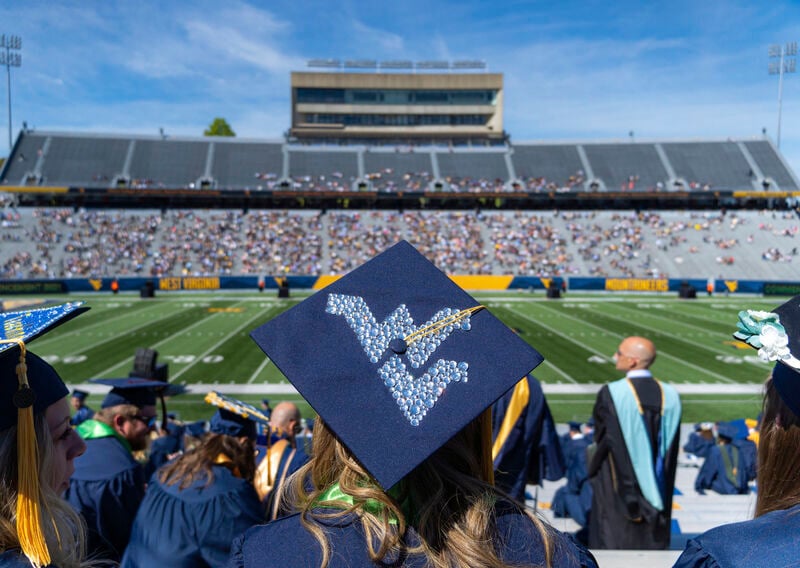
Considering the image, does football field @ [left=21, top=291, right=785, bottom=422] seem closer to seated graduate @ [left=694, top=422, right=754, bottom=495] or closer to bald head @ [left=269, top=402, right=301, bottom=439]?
seated graduate @ [left=694, top=422, right=754, bottom=495]

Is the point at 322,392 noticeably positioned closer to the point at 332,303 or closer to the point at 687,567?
the point at 332,303

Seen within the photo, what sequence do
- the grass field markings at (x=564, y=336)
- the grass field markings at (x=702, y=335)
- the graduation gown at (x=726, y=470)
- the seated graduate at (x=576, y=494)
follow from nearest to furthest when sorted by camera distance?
the seated graduate at (x=576, y=494)
the graduation gown at (x=726, y=470)
the grass field markings at (x=702, y=335)
the grass field markings at (x=564, y=336)

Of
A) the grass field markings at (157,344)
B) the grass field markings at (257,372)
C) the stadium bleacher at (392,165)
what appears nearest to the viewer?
the grass field markings at (257,372)

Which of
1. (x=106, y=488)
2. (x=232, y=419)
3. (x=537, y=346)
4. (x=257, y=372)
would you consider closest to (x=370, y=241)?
(x=537, y=346)

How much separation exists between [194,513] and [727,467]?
666cm

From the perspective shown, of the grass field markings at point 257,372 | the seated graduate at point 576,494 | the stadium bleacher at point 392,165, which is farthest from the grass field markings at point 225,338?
the stadium bleacher at point 392,165

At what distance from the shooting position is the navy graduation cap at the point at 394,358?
1.44 meters

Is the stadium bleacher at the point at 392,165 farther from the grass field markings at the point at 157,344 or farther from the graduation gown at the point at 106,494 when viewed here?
the graduation gown at the point at 106,494

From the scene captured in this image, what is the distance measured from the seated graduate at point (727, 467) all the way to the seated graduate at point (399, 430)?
21.9 ft

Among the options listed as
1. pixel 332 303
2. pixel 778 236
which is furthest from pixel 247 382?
pixel 778 236

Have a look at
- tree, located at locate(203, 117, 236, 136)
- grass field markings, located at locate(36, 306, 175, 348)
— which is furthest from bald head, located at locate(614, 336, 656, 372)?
tree, located at locate(203, 117, 236, 136)

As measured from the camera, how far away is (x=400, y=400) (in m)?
1.50

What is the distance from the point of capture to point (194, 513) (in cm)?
284

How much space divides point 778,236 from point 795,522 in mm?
52483
